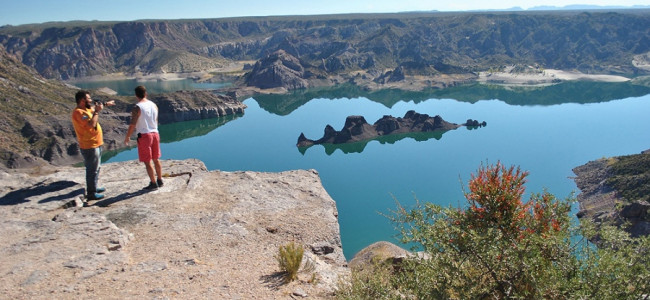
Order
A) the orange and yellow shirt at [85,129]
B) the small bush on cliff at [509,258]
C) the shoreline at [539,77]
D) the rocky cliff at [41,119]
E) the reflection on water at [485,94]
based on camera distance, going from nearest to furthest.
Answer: the small bush on cliff at [509,258] → the orange and yellow shirt at [85,129] → the rocky cliff at [41,119] → the reflection on water at [485,94] → the shoreline at [539,77]

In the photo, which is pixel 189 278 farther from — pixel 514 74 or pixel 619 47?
pixel 619 47

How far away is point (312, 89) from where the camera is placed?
148 meters

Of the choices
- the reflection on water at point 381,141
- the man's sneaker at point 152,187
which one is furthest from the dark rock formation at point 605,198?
the man's sneaker at point 152,187

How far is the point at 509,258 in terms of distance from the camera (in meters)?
5.81

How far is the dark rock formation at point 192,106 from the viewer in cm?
9650

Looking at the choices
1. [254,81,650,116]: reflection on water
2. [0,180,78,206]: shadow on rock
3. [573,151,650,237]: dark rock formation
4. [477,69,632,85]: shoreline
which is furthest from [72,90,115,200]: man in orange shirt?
[477,69,632,85]: shoreline

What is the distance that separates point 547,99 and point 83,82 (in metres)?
167

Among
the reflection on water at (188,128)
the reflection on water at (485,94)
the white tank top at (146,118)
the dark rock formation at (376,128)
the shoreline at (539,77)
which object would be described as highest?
the shoreline at (539,77)

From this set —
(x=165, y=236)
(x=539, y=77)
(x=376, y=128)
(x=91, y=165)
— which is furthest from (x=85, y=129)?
(x=539, y=77)

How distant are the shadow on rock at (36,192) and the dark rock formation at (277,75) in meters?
137

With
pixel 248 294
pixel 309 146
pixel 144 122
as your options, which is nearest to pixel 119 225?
pixel 144 122

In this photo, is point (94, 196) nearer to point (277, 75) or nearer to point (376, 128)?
point (376, 128)

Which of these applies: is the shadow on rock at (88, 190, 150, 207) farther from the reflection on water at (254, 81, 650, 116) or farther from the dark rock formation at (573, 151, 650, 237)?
the reflection on water at (254, 81, 650, 116)

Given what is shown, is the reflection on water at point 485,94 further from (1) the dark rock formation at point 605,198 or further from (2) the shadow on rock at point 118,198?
(2) the shadow on rock at point 118,198
